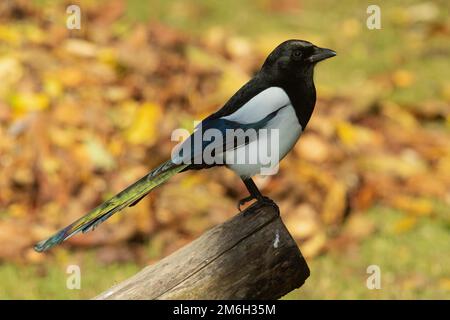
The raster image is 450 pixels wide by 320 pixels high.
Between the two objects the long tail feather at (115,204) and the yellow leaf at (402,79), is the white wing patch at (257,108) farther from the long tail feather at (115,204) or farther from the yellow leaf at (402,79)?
the yellow leaf at (402,79)

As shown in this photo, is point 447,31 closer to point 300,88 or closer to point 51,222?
point 51,222

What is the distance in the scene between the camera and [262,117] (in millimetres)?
3217

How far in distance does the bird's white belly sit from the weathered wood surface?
0.23 meters

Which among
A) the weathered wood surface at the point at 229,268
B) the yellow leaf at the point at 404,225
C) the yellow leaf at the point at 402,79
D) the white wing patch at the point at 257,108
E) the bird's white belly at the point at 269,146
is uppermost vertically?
the yellow leaf at the point at 402,79

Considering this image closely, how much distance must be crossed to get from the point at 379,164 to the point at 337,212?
32.3 inches

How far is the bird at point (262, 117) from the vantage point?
3176 mm

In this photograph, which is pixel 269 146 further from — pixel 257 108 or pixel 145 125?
pixel 145 125

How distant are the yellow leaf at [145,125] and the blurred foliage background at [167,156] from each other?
0.5 inches

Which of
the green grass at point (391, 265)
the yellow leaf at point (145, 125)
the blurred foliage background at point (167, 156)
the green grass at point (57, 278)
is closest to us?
the green grass at point (57, 278)

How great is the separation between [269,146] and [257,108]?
14 centimetres

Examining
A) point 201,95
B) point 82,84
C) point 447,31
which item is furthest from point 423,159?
point 447,31

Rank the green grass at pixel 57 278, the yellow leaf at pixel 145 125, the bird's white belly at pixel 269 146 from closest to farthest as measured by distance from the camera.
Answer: the bird's white belly at pixel 269 146 → the green grass at pixel 57 278 → the yellow leaf at pixel 145 125

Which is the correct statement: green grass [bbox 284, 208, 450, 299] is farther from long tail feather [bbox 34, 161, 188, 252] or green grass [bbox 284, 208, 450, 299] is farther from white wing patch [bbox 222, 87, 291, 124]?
long tail feather [bbox 34, 161, 188, 252]

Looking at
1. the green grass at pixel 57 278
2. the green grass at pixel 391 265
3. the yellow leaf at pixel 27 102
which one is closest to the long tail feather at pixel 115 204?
the green grass at pixel 57 278
